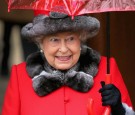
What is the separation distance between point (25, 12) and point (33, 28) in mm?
4169

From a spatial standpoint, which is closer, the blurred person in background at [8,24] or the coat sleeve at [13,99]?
the coat sleeve at [13,99]

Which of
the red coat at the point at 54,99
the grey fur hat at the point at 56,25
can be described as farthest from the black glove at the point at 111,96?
the grey fur hat at the point at 56,25

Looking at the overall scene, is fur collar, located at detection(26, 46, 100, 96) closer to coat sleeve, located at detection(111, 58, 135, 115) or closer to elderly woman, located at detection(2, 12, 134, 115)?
elderly woman, located at detection(2, 12, 134, 115)

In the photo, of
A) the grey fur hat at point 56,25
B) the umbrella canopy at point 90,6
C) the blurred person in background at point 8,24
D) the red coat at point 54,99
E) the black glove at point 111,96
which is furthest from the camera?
the blurred person in background at point 8,24

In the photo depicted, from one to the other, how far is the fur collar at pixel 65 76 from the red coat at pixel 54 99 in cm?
5

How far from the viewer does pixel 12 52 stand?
11062mm

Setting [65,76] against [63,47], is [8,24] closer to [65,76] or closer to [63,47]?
[65,76]

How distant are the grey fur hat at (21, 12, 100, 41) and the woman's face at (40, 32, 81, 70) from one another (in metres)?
0.06

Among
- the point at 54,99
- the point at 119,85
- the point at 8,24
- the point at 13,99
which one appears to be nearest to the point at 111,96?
the point at 119,85

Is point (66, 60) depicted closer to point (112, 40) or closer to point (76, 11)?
point (76, 11)

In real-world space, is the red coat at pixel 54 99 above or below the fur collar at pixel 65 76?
below

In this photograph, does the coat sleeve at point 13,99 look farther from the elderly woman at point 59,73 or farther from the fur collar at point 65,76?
the fur collar at point 65,76

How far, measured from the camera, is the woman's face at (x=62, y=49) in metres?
4.71

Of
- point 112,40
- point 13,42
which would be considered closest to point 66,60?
point 112,40
